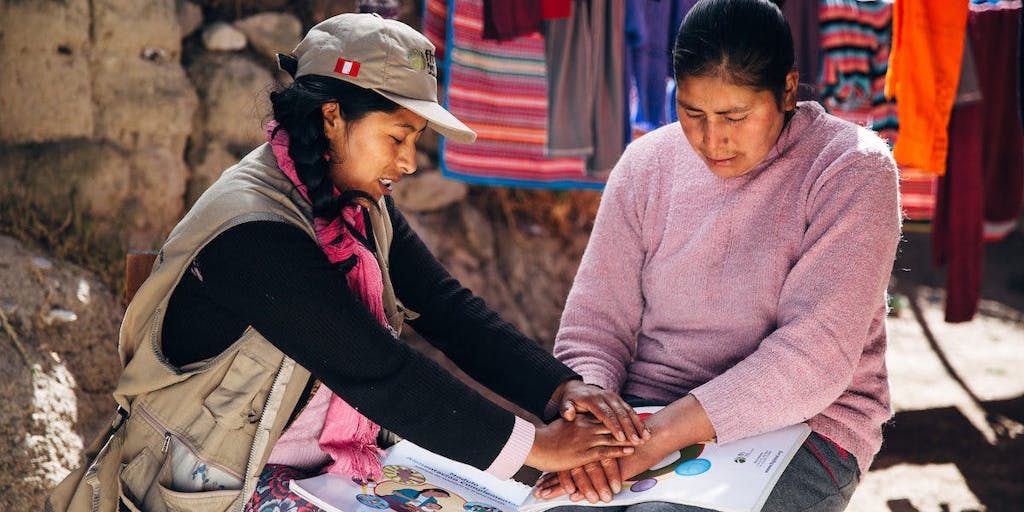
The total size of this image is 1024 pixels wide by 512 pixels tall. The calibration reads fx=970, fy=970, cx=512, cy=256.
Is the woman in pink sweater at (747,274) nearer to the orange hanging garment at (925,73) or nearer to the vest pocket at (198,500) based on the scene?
the vest pocket at (198,500)

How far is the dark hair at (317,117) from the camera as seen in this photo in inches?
78.5

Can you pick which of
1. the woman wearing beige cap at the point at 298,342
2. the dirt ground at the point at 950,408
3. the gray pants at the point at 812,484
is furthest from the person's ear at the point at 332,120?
the dirt ground at the point at 950,408

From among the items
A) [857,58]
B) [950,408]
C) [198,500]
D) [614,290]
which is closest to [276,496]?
[198,500]

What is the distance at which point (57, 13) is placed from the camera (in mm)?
3688

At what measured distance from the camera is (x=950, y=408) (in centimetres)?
488

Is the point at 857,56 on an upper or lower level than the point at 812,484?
upper

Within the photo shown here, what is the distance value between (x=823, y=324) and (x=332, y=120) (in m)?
1.14

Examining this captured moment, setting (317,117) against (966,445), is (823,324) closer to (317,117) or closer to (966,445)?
(317,117)

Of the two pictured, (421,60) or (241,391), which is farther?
(421,60)

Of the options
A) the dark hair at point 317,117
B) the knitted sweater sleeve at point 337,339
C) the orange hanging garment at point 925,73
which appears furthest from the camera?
the orange hanging garment at point 925,73

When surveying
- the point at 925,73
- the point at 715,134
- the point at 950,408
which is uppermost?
the point at 715,134

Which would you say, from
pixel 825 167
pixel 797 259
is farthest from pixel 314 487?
pixel 825 167

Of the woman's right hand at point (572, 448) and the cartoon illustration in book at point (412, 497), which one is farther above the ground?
the woman's right hand at point (572, 448)

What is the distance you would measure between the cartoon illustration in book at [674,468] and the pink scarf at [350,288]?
0.57 meters
